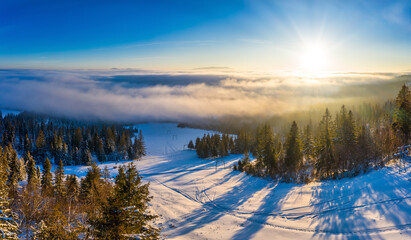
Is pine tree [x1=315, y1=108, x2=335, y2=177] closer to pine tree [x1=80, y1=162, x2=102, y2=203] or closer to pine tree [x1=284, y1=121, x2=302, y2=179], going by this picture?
pine tree [x1=284, y1=121, x2=302, y2=179]

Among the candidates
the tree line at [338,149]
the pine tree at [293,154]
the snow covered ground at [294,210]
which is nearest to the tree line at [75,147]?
the snow covered ground at [294,210]

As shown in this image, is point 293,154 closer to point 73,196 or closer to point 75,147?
point 73,196

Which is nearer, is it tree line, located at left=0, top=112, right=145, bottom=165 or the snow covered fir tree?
the snow covered fir tree

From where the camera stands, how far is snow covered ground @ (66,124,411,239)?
27431 millimetres

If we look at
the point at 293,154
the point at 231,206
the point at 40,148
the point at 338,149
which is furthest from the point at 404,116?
the point at 40,148

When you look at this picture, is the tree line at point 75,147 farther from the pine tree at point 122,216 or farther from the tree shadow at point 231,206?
the pine tree at point 122,216

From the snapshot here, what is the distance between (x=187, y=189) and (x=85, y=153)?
63496 millimetres

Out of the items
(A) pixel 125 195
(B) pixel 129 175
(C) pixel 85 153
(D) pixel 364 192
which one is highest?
(B) pixel 129 175

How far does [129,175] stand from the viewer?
16859mm

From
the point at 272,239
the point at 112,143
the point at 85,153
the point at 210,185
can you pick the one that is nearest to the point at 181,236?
the point at 272,239

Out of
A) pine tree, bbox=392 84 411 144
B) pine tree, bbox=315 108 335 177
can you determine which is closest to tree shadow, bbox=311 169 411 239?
pine tree, bbox=315 108 335 177

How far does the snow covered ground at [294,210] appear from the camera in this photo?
27431 millimetres

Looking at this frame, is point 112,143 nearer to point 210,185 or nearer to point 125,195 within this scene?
point 210,185

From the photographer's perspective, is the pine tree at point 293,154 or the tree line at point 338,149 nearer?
the tree line at point 338,149
